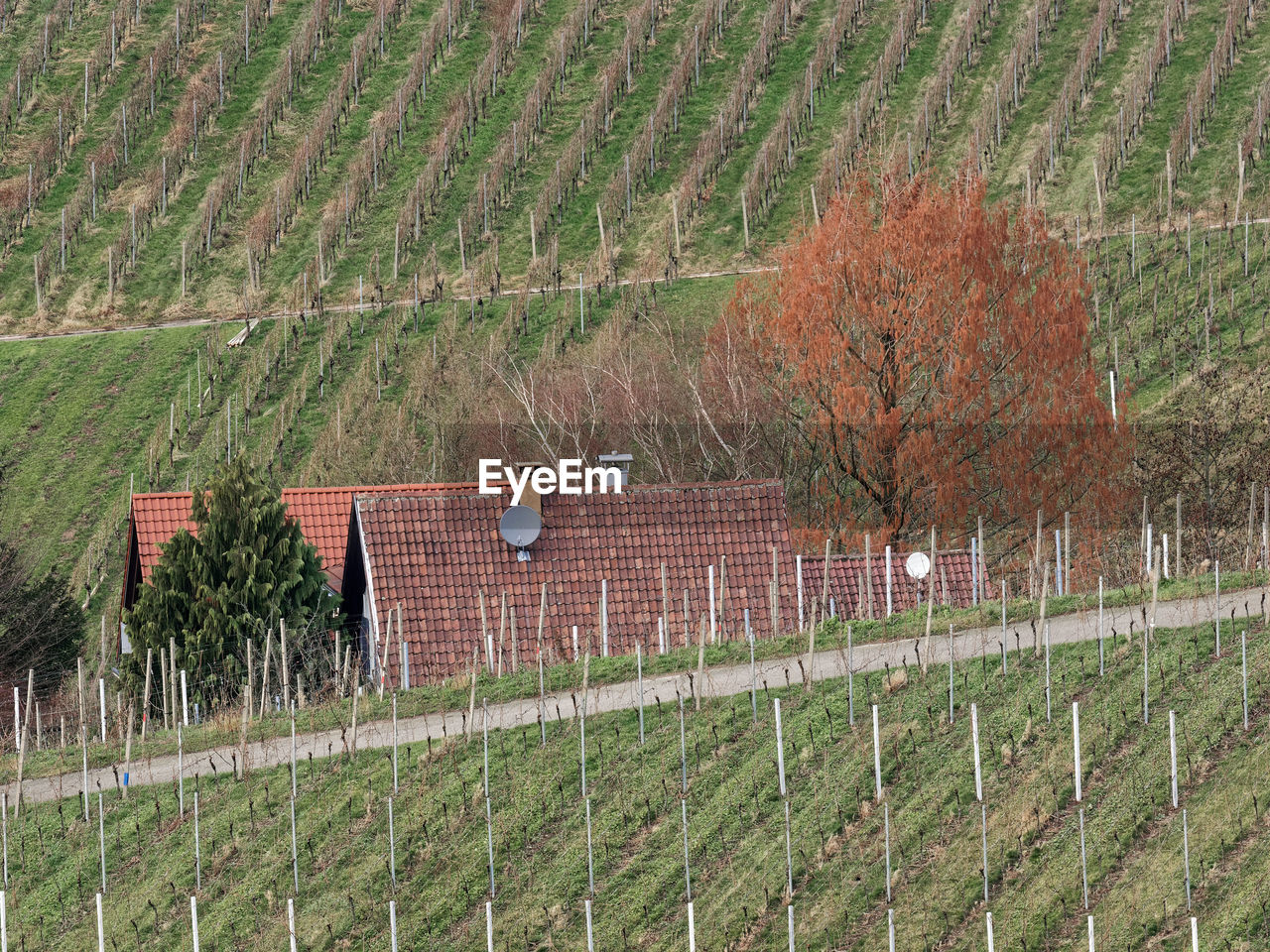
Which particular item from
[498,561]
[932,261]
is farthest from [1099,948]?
[932,261]

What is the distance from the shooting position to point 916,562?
2755 cm

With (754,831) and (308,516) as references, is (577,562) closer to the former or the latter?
(308,516)

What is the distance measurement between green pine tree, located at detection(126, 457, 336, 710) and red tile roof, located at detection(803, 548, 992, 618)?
A: 7.00 m

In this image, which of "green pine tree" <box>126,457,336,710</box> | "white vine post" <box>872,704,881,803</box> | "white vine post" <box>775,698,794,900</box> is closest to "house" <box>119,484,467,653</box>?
"green pine tree" <box>126,457,336,710</box>

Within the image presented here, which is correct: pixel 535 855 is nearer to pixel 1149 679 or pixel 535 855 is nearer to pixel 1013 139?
pixel 1149 679

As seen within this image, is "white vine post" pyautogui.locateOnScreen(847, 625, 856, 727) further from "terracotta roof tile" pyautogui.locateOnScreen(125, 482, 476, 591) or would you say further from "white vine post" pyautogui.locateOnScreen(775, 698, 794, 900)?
"terracotta roof tile" pyautogui.locateOnScreen(125, 482, 476, 591)

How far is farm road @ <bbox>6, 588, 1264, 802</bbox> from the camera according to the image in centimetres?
Answer: 2117

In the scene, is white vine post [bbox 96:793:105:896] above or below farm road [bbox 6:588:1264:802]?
below

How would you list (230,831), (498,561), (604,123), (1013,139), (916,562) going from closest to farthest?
(230,831) < (916,562) < (498,561) < (1013,139) < (604,123)

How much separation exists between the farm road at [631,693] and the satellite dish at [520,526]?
7389 millimetres

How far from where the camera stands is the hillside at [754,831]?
16391mm

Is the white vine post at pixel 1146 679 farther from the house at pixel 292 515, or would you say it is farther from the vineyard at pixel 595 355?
the house at pixel 292 515

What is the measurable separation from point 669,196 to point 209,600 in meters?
34.6

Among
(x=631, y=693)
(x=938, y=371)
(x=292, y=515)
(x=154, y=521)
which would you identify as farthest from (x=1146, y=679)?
(x=154, y=521)
